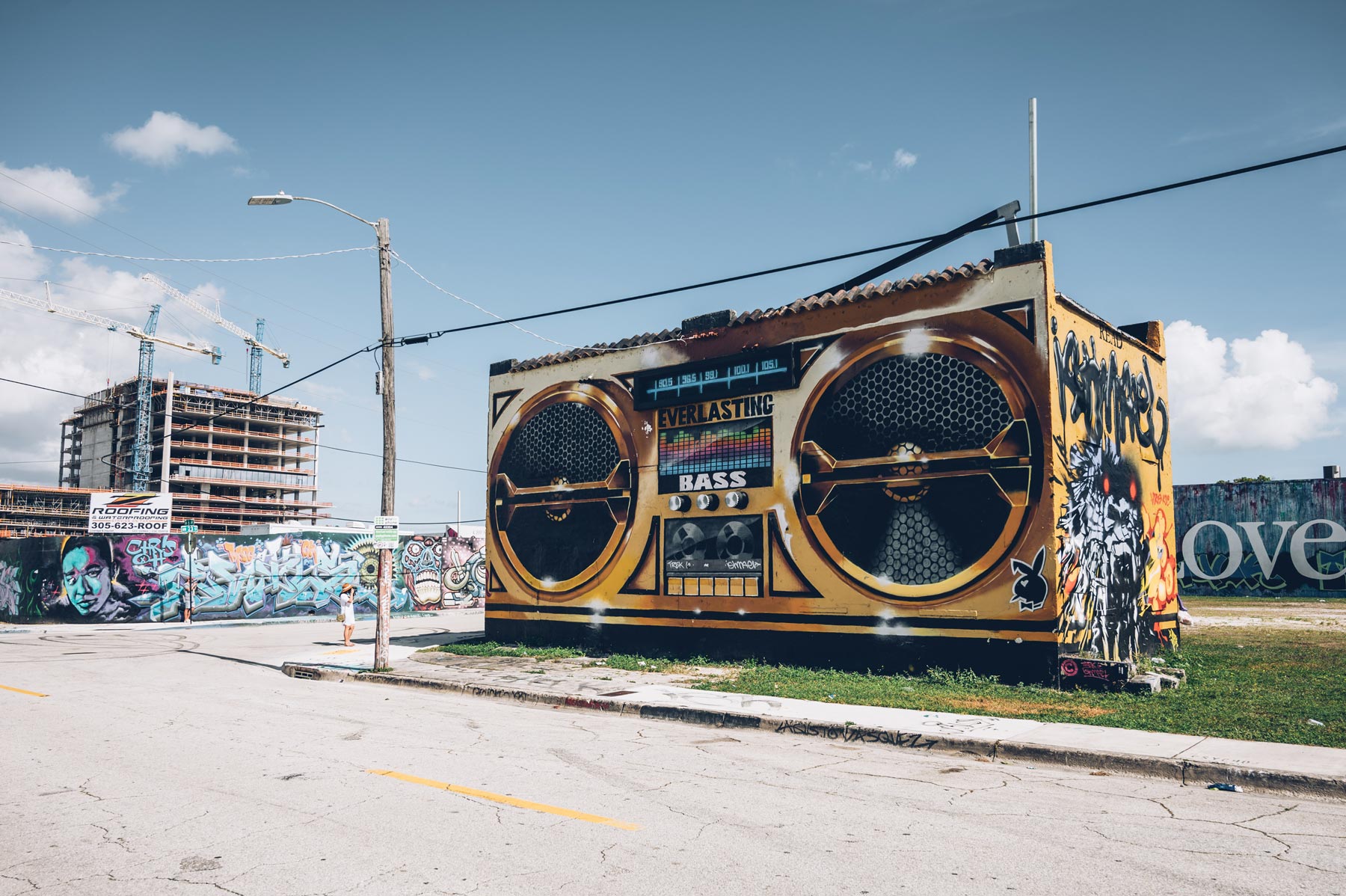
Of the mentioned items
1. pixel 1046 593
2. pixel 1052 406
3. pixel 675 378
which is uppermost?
pixel 675 378

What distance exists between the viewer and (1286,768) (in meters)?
7.61

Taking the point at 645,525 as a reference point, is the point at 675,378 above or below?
above

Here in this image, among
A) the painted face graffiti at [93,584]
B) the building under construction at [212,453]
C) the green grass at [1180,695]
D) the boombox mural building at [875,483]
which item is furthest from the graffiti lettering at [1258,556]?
the building under construction at [212,453]

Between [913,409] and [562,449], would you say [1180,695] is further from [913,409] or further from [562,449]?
[562,449]

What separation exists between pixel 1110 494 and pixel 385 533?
1212 centimetres

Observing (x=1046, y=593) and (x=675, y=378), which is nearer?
(x=1046, y=593)

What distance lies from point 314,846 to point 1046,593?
396 inches

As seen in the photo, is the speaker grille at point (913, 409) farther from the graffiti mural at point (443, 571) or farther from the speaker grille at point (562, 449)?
the graffiti mural at point (443, 571)

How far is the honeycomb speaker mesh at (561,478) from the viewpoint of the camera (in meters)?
18.4

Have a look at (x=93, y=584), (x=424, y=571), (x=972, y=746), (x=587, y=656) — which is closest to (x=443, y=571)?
(x=424, y=571)

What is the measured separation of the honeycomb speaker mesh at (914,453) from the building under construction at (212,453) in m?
128

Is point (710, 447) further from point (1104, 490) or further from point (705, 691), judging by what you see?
point (1104, 490)

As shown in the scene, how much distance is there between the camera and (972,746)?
914cm

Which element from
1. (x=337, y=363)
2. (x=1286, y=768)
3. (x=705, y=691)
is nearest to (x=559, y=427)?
(x=337, y=363)
